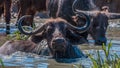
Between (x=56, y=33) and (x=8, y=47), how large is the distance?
120cm

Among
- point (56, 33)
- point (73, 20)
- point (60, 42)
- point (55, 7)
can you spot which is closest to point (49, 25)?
point (56, 33)

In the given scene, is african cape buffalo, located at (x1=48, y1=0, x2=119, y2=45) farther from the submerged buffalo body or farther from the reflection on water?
the reflection on water

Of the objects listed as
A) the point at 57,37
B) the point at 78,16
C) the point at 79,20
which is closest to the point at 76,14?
the point at 78,16

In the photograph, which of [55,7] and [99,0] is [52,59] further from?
[99,0]

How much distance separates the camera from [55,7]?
13930 millimetres

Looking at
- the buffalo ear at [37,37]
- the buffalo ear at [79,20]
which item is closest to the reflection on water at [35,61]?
the buffalo ear at [37,37]

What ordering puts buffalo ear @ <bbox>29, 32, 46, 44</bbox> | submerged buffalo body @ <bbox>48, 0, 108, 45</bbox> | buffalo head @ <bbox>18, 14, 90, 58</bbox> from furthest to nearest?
submerged buffalo body @ <bbox>48, 0, 108, 45</bbox> → buffalo ear @ <bbox>29, 32, 46, 44</bbox> → buffalo head @ <bbox>18, 14, 90, 58</bbox>

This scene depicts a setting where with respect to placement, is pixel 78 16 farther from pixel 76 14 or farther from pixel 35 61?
pixel 35 61

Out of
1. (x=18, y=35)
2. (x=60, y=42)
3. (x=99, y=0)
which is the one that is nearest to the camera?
(x=60, y=42)

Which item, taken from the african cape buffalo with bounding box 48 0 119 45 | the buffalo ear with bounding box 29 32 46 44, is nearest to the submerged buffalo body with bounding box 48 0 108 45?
the african cape buffalo with bounding box 48 0 119 45

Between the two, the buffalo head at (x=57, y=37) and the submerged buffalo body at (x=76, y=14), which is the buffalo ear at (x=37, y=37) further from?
the submerged buffalo body at (x=76, y=14)

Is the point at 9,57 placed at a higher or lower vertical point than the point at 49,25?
lower

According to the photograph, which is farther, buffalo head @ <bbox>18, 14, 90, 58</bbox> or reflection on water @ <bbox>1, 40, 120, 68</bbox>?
buffalo head @ <bbox>18, 14, 90, 58</bbox>

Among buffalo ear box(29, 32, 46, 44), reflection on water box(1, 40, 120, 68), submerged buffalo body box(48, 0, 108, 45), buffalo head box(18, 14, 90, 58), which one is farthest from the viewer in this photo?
submerged buffalo body box(48, 0, 108, 45)
